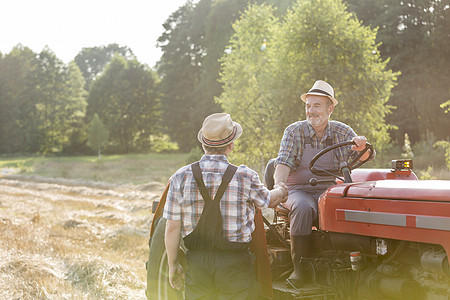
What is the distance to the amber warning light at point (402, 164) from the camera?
3938mm

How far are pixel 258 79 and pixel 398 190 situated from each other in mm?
15699

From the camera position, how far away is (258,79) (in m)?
18.6

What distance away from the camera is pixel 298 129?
441 cm

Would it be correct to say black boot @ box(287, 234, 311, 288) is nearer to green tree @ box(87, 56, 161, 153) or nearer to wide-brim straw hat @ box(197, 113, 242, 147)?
wide-brim straw hat @ box(197, 113, 242, 147)

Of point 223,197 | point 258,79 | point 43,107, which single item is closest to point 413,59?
point 258,79

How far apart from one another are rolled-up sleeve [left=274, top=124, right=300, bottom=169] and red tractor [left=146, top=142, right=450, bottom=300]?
0.44 metres

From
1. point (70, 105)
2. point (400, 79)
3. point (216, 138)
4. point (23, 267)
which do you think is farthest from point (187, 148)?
point (216, 138)

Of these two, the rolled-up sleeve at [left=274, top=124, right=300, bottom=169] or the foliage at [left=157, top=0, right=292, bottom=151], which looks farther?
the foliage at [left=157, top=0, right=292, bottom=151]

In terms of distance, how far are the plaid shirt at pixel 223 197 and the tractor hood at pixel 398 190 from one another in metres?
0.68

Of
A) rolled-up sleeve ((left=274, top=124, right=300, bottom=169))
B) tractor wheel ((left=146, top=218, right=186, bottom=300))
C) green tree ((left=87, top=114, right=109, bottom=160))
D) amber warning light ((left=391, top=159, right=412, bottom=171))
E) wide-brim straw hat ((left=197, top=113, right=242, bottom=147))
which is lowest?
tractor wheel ((left=146, top=218, right=186, bottom=300))

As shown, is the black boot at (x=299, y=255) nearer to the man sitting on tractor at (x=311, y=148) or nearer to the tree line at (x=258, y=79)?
the man sitting on tractor at (x=311, y=148)

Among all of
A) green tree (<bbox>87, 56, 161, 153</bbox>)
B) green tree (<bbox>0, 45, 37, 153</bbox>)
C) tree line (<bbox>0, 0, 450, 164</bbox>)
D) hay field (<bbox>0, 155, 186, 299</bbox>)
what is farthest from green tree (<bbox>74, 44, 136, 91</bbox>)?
hay field (<bbox>0, 155, 186, 299</bbox>)

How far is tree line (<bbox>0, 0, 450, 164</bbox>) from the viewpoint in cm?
1459

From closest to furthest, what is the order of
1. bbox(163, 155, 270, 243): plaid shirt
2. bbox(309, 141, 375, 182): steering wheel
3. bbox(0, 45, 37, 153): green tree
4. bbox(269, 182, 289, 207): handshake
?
bbox(163, 155, 270, 243): plaid shirt
bbox(269, 182, 289, 207): handshake
bbox(309, 141, 375, 182): steering wheel
bbox(0, 45, 37, 153): green tree
